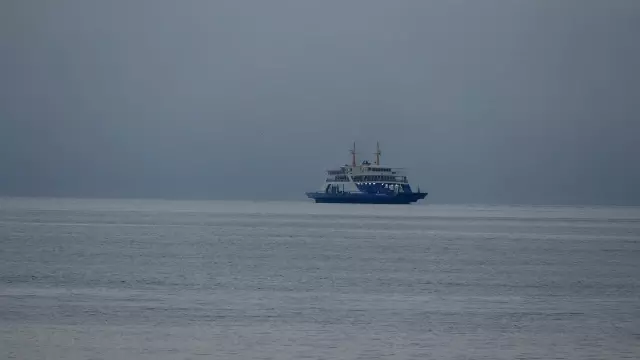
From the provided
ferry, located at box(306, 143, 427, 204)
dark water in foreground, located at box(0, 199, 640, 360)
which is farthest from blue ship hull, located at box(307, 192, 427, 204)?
dark water in foreground, located at box(0, 199, 640, 360)

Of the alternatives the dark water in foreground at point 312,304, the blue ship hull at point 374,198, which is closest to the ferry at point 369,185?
the blue ship hull at point 374,198

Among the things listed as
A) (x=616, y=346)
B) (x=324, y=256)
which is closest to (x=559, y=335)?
(x=616, y=346)

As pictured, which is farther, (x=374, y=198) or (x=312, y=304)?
(x=374, y=198)

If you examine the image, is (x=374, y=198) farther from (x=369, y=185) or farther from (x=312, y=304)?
(x=312, y=304)

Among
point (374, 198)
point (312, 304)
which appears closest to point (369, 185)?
point (374, 198)

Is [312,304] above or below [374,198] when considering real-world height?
below

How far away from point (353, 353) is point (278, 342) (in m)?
1.44

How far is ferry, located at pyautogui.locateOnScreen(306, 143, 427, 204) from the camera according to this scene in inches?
4813

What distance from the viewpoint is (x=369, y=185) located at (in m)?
123

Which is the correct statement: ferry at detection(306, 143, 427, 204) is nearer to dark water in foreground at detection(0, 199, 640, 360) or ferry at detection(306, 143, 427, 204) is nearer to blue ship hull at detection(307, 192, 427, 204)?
blue ship hull at detection(307, 192, 427, 204)

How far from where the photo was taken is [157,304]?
70.7ft

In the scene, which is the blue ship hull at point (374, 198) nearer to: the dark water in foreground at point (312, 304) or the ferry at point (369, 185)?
the ferry at point (369, 185)

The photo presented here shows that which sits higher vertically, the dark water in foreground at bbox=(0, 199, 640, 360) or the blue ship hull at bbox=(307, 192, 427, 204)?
the blue ship hull at bbox=(307, 192, 427, 204)

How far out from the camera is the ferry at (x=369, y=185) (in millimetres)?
122250
